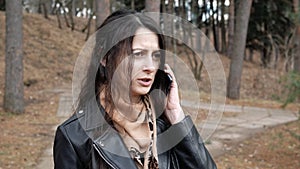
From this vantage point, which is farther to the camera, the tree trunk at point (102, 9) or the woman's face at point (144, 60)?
the tree trunk at point (102, 9)

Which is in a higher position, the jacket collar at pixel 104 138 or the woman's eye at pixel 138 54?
the woman's eye at pixel 138 54

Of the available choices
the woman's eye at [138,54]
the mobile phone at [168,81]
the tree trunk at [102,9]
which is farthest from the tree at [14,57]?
the woman's eye at [138,54]

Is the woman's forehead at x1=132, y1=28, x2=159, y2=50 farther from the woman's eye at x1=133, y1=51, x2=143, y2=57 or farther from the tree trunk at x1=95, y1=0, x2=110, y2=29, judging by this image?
the tree trunk at x1=95, y1=0, x2=110, y2=29

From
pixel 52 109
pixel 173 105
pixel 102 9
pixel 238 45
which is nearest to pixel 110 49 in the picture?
pixel 173 105

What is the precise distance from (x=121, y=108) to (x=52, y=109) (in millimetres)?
9014

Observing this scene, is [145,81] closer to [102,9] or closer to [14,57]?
[14,57]

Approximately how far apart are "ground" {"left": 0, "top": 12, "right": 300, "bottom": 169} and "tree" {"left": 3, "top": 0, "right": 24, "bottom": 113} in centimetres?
27

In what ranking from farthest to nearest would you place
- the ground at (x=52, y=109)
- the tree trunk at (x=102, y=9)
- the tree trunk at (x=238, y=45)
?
the tree trunk at (x=238, y=45)
the tree trunk at (x=102, y=9)
the ground at (x=52, y=109)

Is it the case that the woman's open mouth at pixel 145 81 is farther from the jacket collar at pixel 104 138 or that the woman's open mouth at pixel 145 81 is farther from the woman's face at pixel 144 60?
the jacket collar at pixel 104 138

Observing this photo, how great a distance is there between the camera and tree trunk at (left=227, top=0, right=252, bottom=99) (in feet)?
41.2

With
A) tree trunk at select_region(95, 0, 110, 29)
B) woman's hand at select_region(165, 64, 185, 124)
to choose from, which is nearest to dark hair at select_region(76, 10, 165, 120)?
woman's hand at select_region(165, 64, 185, 124)

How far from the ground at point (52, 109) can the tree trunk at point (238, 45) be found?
1.46 feet

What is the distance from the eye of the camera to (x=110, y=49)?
1391mm

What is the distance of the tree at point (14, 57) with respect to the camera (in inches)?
353
